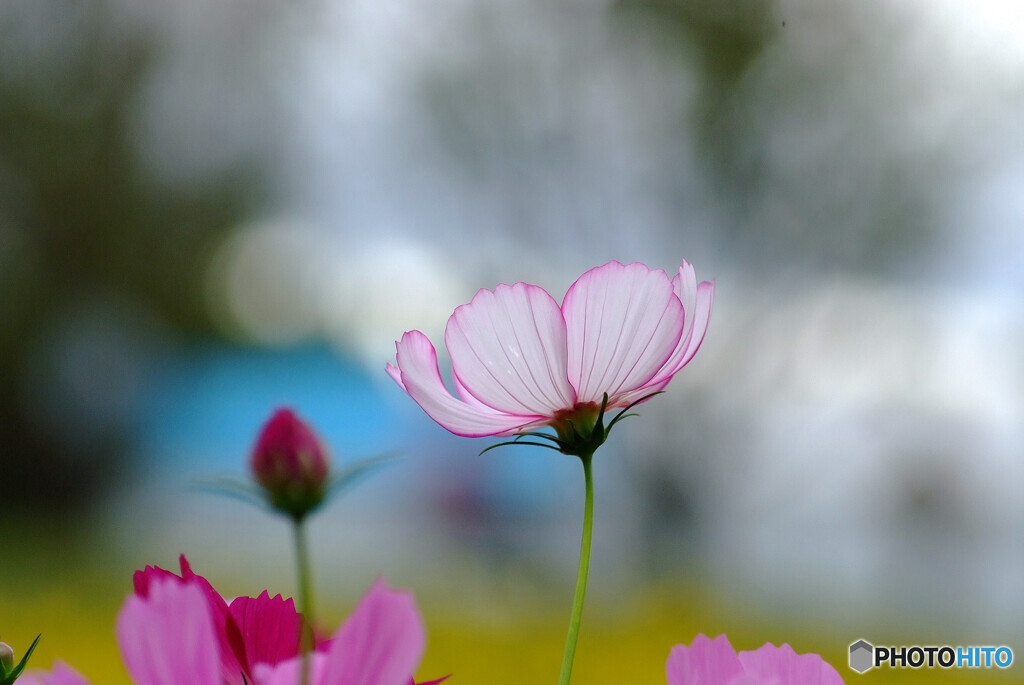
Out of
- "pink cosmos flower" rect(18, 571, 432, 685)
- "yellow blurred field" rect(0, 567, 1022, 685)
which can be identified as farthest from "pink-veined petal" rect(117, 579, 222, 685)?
"yellow blurred field" rect(0, 567, 1022, 685)

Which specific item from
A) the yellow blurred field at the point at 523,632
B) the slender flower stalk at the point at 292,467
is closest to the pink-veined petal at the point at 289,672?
the slender flower stalk at the point at 292,467

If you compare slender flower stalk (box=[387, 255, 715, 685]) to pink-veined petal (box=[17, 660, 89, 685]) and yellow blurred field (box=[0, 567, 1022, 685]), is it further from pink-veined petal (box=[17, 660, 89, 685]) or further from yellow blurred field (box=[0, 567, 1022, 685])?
yellow blurred field (box=[0, 567, 1022, 685])

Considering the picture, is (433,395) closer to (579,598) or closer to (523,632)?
(579,598)

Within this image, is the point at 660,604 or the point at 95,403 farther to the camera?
the point at 95,403

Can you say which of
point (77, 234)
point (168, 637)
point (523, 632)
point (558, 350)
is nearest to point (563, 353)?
point (558, 350)

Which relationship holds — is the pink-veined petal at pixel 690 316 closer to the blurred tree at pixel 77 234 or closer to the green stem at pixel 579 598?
the green stem at pixel 579 598

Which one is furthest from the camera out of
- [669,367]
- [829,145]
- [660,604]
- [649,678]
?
[829,145]

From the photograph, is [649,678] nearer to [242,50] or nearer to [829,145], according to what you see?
[829,145]

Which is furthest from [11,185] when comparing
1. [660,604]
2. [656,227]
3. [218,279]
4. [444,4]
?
[660,604]
